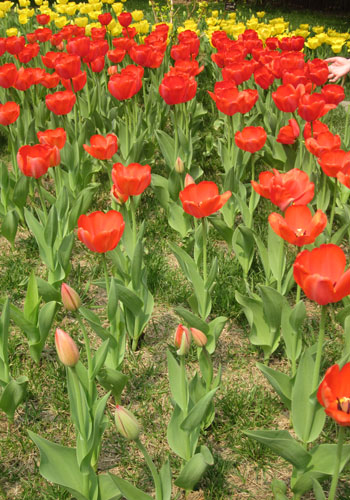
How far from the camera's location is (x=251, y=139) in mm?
2777

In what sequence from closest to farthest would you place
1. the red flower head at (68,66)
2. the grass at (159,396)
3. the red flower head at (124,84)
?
Answer: the grass at (159,396), the red flower head at (124,84), the red flower head at (68,66)

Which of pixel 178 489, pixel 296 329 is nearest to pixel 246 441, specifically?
pixel 178 489

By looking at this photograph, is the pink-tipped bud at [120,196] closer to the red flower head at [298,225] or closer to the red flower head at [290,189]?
the red flower head at [290,189]

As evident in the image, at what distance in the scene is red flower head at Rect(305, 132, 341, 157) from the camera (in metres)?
2.47

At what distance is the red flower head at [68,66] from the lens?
11.6 feet

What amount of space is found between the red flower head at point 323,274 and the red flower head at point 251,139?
4.30 feet

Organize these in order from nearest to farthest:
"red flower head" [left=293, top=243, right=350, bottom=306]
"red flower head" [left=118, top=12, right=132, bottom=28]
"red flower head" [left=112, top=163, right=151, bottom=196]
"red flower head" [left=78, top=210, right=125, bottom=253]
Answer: "red flower head" [left=293, top=243, right=350, bottom=306], "red flower head" [left=78, top=210, right=125, bottom=253], "red flower head" [left=112, top=163, right=151, bottom=196], "red flower head" [left=118, top=12, right=132, bottom=28]

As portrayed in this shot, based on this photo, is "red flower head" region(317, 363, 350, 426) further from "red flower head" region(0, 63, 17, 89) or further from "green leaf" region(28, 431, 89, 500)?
"red flower head" region(0, 63, 17, 89)

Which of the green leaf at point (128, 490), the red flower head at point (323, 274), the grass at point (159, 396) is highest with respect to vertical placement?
the red flower head at point (323, 274)

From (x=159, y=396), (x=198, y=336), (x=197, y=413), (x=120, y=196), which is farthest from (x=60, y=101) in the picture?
(x=197, y=413)

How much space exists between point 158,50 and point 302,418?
2974 mm

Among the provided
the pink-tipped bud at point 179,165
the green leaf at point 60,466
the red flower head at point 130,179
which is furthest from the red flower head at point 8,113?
the green leaf at point 60,466

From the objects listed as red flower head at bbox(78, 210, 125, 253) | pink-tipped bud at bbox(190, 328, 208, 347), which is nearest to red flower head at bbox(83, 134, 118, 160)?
red flower head at bbox(78, 210, 125, 253)

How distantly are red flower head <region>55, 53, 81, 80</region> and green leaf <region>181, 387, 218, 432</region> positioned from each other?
8.10ft
